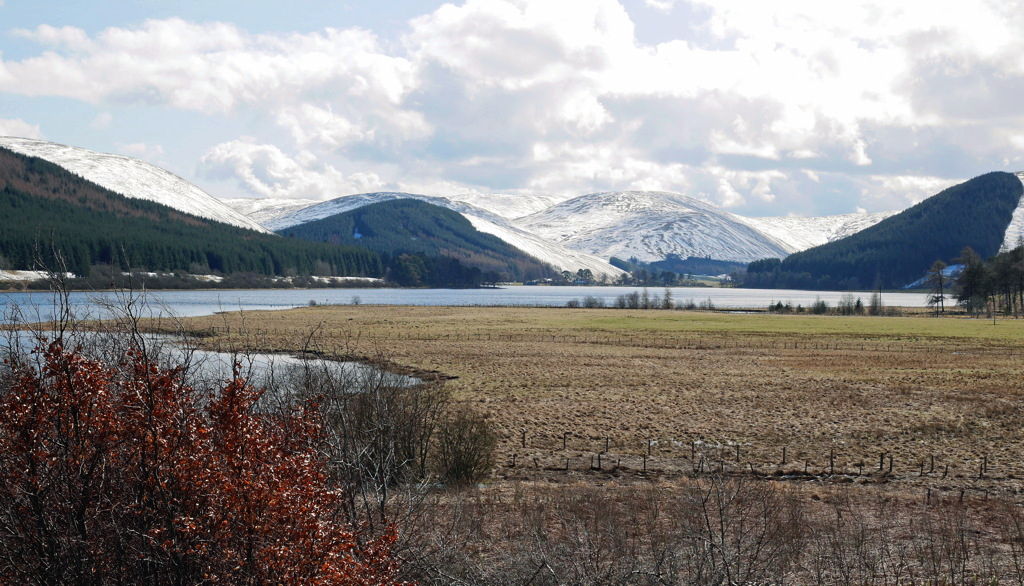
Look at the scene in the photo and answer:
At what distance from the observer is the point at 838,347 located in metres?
65.4

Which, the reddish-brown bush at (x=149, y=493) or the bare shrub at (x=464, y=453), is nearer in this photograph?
the reddish-brown bush at (x=149, y=493)

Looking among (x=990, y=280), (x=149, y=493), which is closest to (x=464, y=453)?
(x=149, y=493)

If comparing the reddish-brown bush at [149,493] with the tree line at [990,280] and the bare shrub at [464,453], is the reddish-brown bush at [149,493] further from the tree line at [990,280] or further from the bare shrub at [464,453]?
the tree line at [990,280]

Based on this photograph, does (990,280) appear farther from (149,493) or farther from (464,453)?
(149,493)

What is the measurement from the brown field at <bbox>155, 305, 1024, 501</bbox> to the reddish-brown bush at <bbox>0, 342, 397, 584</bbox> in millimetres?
1978

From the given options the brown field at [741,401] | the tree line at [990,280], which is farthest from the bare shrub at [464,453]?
the tree line at [990,280]

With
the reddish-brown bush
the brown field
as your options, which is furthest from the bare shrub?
the reddish-brown bush

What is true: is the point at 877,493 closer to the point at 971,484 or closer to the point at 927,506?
the point at 927,506

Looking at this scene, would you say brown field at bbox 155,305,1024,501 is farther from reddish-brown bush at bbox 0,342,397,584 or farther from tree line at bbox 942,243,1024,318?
tree line at bbox 942,243,1024,318

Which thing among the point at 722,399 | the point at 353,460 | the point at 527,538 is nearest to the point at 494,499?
the point at 527,538

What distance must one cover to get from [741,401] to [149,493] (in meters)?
32.6

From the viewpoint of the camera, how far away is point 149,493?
21.7 ft

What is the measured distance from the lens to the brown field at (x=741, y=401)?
22.9 metres

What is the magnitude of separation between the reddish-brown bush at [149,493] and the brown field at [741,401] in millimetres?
1978
